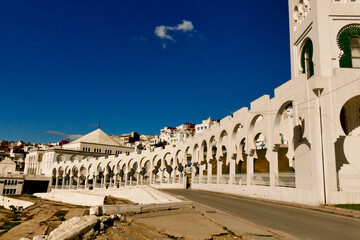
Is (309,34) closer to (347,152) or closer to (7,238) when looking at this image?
(347,152)

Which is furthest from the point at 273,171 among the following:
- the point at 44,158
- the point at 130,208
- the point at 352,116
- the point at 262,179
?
the point at 44,158

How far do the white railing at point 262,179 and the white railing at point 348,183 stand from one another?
5808 mm

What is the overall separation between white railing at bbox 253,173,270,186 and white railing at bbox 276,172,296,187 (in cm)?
150

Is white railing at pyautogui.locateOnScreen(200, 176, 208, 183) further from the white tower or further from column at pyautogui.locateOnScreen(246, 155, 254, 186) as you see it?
the white tower

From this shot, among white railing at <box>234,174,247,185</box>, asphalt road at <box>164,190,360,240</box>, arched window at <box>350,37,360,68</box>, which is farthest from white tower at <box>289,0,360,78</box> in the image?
white railing at <box>234,174,247,185</box>

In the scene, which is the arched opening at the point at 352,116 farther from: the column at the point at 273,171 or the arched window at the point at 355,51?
the column at the point at 273,171

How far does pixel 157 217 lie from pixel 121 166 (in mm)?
45730

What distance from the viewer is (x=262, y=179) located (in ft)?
73.8

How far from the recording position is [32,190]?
7144cm

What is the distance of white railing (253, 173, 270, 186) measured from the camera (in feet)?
71.5

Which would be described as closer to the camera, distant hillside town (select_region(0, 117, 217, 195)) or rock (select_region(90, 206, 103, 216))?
rock (select_region(90, 206, 103, 216))

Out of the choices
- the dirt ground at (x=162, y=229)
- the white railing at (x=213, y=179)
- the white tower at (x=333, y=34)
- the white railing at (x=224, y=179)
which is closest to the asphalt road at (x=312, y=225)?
the dirt ground at (x=162, y=229)

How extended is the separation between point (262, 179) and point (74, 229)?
17528mm

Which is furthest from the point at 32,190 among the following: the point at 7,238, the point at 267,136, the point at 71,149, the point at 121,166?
the point at 267,136
